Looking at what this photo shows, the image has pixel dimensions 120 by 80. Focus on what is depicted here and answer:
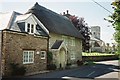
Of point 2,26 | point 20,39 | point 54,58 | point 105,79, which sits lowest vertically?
point 105,79

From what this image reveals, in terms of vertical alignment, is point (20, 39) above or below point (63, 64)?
above

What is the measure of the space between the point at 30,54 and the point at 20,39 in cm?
252

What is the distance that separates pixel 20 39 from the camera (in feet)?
65.2

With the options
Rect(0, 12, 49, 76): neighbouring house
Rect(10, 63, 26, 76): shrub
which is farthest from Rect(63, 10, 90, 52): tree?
Rect(10, 63, 26, 76): shrub

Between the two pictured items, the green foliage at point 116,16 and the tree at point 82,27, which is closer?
the green foliage at point 116,16

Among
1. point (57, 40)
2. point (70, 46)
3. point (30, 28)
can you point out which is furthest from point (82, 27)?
point (30, 28)

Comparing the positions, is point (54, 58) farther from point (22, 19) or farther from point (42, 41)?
point (22, 19)

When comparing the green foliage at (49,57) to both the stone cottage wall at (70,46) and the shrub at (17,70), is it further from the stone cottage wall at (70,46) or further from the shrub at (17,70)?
the shrub at (17,70)

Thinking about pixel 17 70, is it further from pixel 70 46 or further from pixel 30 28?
pixel 70 46

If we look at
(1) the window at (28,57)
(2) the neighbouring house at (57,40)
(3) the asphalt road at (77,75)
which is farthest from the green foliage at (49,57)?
(1) the window at (28,57)

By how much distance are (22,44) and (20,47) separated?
45cm

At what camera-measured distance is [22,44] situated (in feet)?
66.1

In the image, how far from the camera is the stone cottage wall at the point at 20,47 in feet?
59.4

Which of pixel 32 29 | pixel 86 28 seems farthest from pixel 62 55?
pixel 86 28
